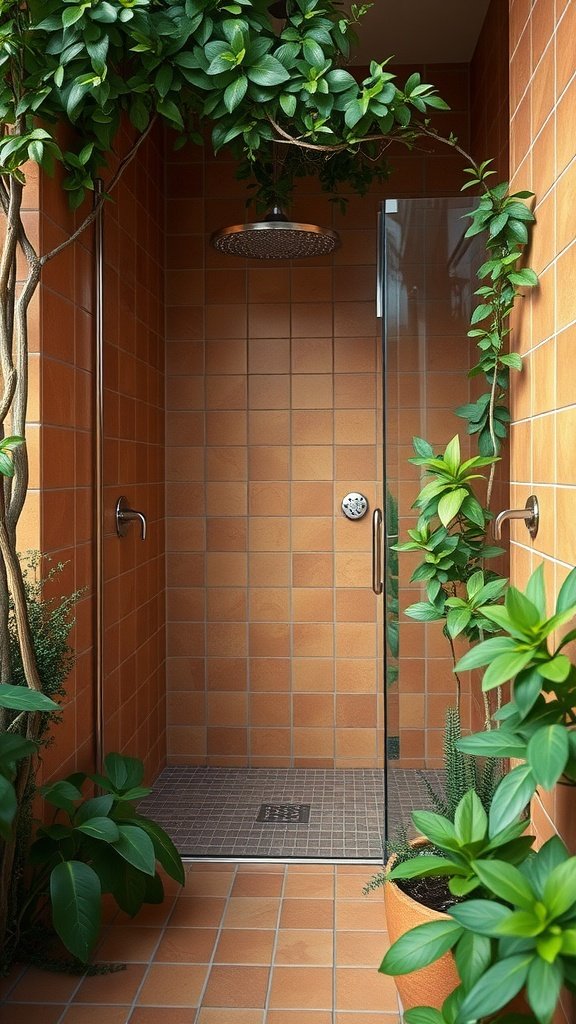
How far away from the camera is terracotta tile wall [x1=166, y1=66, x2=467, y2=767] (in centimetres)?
355

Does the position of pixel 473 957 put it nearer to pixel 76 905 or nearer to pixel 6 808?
pixel 6 808

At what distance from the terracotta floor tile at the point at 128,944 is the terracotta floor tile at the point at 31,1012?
8.2 inches

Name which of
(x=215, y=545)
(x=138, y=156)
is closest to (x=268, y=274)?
(x=138, y=156)

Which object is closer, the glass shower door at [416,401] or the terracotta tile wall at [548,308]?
the terracotta tile wall at [548,308]

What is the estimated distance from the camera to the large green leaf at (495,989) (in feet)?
3.33

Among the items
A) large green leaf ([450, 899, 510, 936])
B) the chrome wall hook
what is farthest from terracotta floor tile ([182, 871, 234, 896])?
large green leaf ([450, 899, 510, 936])

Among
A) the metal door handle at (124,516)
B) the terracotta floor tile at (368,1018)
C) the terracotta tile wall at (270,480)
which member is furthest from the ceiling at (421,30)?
the terracotta floor tile at (368,1018)

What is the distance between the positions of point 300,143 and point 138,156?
1.17 m

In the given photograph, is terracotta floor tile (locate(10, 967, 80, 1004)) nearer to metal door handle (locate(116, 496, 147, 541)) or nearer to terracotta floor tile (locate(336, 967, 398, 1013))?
terracotta floor tile (locate(336, 967, 398, 1013))

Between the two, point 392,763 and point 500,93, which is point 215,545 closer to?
point 392,763

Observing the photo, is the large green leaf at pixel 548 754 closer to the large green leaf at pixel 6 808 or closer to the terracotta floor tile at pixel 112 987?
the large green leaf at pixel 6 808

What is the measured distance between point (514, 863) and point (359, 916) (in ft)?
3.70

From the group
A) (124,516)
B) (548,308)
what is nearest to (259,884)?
(124,516)

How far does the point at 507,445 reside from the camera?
214cm
